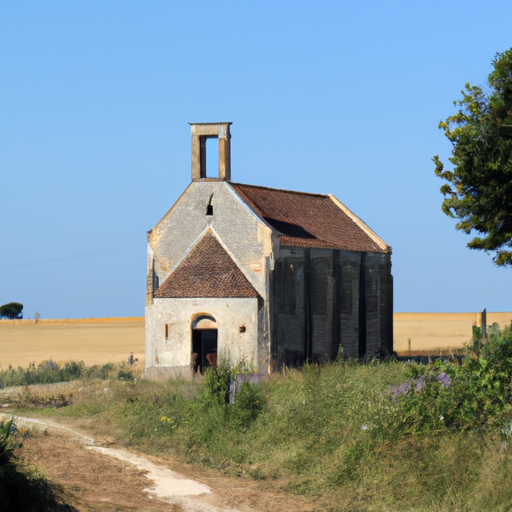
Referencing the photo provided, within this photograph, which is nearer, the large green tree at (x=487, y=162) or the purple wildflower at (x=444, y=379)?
the purple wildflower at (x=444, y=379)

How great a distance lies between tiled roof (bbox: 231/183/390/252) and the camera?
36.9m

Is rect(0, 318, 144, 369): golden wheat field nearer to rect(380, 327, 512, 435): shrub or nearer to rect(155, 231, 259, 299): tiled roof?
rect(155, 231, 259, 299): tiled roof

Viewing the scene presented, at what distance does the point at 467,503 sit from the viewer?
555 inches

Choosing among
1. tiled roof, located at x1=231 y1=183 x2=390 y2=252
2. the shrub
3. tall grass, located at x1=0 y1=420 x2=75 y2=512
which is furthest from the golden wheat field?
tall grass, located at x1=0 y1=420 x2=75 y2=512

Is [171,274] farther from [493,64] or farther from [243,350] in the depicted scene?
[493,64]

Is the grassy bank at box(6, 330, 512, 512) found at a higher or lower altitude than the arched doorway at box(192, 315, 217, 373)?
lower

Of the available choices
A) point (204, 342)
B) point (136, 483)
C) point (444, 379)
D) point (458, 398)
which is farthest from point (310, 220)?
point (136, 483)

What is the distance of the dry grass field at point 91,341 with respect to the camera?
51781 mm

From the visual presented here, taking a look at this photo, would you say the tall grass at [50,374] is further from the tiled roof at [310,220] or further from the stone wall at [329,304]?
the tiled roof at [310,220]

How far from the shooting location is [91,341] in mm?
68375

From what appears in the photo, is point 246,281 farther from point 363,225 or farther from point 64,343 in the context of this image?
point 64,343

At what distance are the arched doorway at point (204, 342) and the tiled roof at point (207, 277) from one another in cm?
103

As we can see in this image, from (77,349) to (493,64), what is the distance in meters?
37.0

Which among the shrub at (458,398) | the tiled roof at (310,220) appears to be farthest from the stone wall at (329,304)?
the shrub at (458,398)
